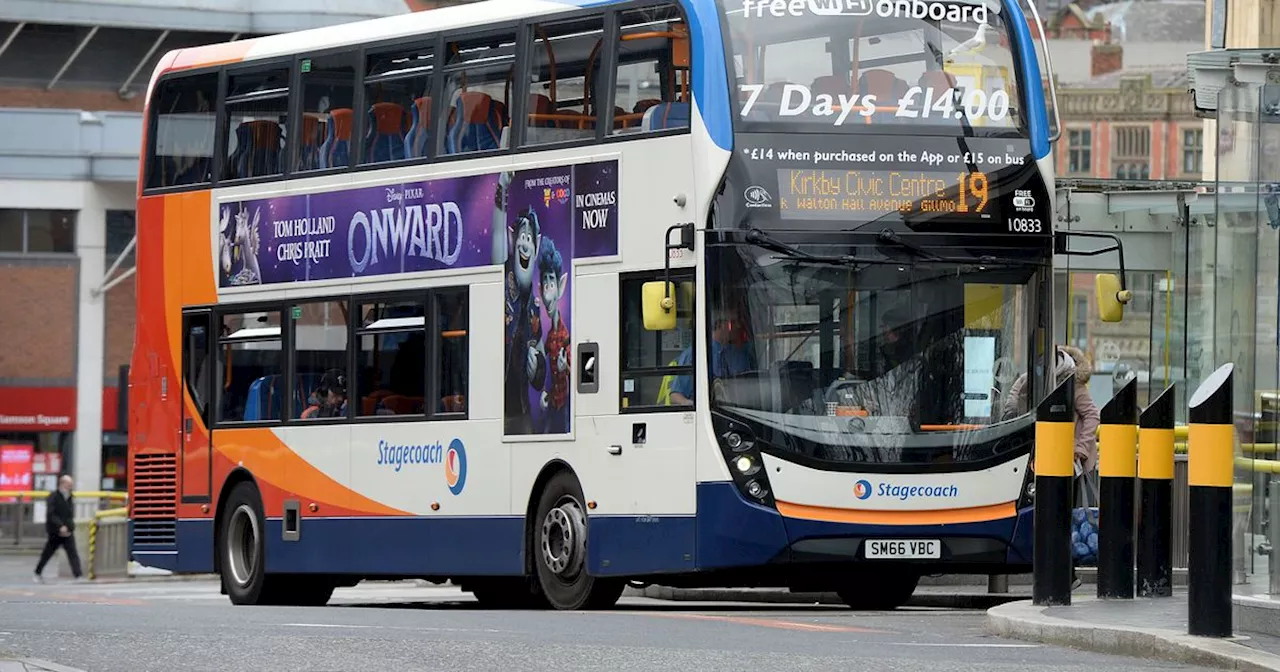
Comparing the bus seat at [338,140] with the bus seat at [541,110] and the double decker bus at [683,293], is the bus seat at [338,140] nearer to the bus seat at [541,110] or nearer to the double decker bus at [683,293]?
the double decker bus at [683,293]

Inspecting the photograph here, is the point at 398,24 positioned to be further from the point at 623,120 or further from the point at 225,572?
the point at 225,572

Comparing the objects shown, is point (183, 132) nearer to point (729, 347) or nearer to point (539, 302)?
point (539, 302)

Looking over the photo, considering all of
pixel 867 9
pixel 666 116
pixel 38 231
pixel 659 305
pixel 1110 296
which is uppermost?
pixel 867 9

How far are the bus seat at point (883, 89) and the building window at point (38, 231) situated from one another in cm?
3514

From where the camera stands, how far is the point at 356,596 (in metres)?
28.5

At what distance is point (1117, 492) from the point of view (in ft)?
49.4

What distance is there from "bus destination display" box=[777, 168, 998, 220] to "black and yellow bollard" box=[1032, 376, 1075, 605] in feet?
8.79

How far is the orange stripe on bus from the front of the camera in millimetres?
16797

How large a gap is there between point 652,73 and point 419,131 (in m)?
2.81

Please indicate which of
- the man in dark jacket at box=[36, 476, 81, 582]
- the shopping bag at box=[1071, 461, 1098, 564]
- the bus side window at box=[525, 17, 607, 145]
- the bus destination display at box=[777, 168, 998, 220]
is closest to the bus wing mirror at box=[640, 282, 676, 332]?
the bus destination display at box=[777, 168, 998, 220]

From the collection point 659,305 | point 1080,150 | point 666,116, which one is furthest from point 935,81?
point 1080,150

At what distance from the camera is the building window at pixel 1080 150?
5108 inches

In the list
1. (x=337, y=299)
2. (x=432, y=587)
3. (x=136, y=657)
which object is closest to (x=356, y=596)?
(x=432, y=587)

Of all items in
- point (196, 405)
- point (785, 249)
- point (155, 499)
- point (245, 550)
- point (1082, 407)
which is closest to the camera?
point (785, 249)
